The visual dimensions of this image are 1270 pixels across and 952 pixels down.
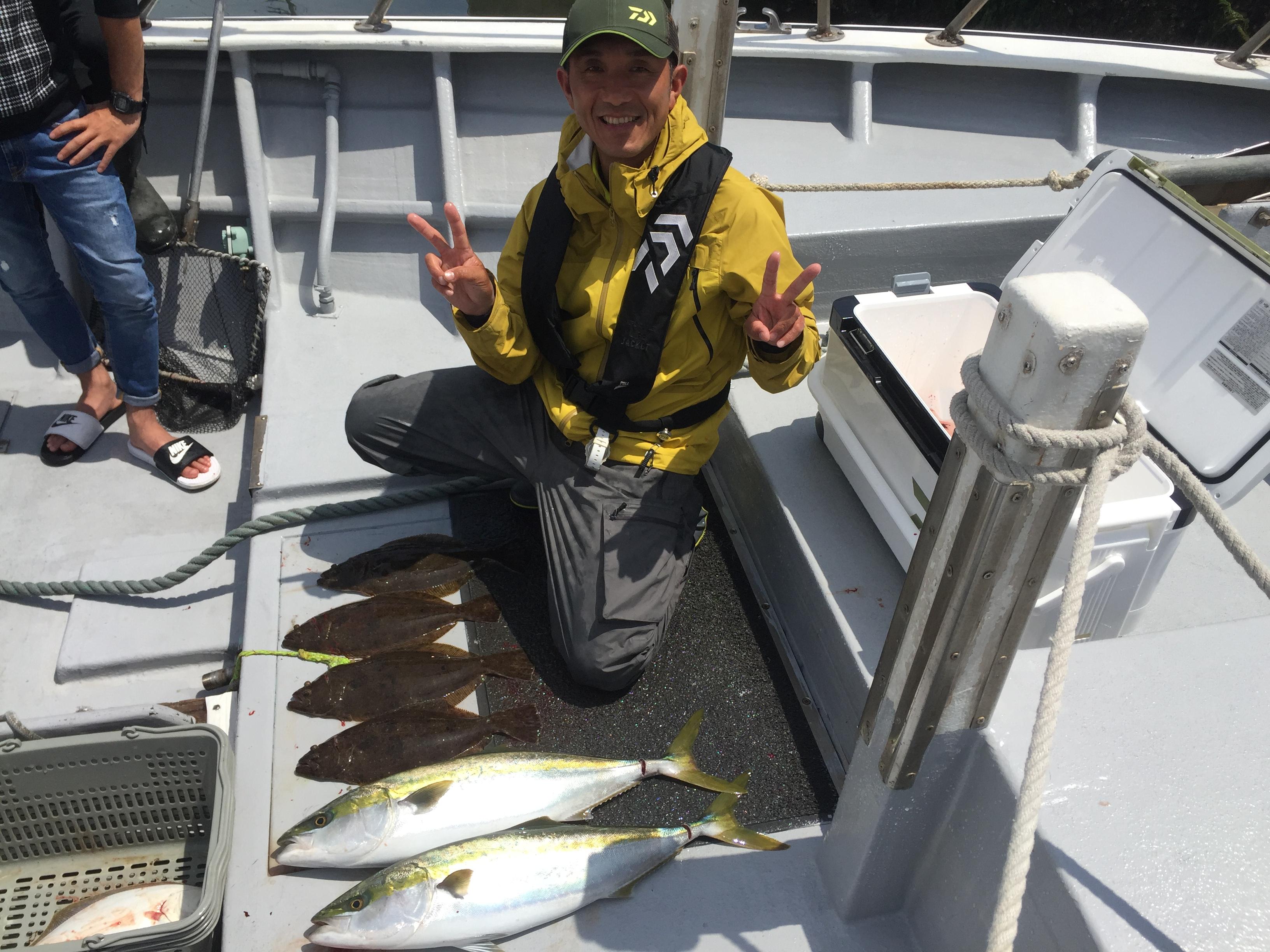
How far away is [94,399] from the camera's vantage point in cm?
381

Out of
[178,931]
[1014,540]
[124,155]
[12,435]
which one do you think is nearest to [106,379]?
[12,435]

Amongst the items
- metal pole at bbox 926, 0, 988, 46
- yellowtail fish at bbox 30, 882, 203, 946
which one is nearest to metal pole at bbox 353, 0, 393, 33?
metal pole at bbox 926, 0, 988, 46

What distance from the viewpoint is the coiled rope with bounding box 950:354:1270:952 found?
4.07 ft

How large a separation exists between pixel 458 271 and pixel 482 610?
3.50 ft

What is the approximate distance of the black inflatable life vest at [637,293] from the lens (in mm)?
2494

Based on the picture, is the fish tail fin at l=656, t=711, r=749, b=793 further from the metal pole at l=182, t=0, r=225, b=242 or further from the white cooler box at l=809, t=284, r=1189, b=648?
the metal pole at l=182, t=0, r=225, b=242

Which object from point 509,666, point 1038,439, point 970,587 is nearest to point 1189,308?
point 970,587

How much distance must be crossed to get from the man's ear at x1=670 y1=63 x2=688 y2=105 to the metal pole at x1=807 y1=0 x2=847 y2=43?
217 cm

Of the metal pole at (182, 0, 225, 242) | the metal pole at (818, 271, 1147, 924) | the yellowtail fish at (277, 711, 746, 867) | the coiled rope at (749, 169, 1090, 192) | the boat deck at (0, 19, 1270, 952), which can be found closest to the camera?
the metal pole at (818, 271, 1147, 924)

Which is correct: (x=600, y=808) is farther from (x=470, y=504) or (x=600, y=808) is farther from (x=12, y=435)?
(x=12, y=435)

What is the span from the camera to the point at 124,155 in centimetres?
359

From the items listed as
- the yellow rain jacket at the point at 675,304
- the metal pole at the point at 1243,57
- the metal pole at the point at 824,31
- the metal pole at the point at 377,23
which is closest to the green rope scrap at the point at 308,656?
the yellow rain jacket at the point at 675,304

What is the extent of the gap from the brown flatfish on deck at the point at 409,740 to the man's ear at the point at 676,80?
174 cm

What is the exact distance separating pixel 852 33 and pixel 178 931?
15.3ft
